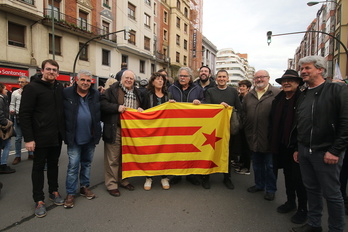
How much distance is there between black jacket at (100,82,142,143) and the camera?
3821 mm

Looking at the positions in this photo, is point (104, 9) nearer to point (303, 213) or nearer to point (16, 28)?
point (16, 28)

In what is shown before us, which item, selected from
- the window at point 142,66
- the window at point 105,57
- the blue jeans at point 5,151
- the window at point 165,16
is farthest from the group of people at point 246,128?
the window at point 165,16

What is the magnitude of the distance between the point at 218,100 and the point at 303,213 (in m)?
2.23

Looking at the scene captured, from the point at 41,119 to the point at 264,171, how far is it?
11.8ft

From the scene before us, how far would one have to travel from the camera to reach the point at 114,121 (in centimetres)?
391

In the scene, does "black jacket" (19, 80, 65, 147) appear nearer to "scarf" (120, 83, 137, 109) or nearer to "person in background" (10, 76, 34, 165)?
"scarf" (120, 83, 137, 109)

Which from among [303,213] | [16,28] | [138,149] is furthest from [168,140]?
[16,28]

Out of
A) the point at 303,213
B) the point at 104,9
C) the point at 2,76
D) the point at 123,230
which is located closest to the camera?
the point at 123,230

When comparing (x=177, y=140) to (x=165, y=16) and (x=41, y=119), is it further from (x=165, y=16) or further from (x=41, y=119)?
(x=165, y=16)

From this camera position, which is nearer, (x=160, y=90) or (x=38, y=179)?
(x=38, y=179)

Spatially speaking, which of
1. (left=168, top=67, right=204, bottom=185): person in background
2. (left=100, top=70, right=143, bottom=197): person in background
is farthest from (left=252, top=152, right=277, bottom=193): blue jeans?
(left=100, top=70, right=143, bottom=197): person in background

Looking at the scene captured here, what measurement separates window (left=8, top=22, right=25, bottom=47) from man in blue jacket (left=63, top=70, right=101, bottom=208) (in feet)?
55.2

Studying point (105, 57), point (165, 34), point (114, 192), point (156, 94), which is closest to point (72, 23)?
point (105, 57)

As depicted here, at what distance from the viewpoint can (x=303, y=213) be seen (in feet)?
10.1
